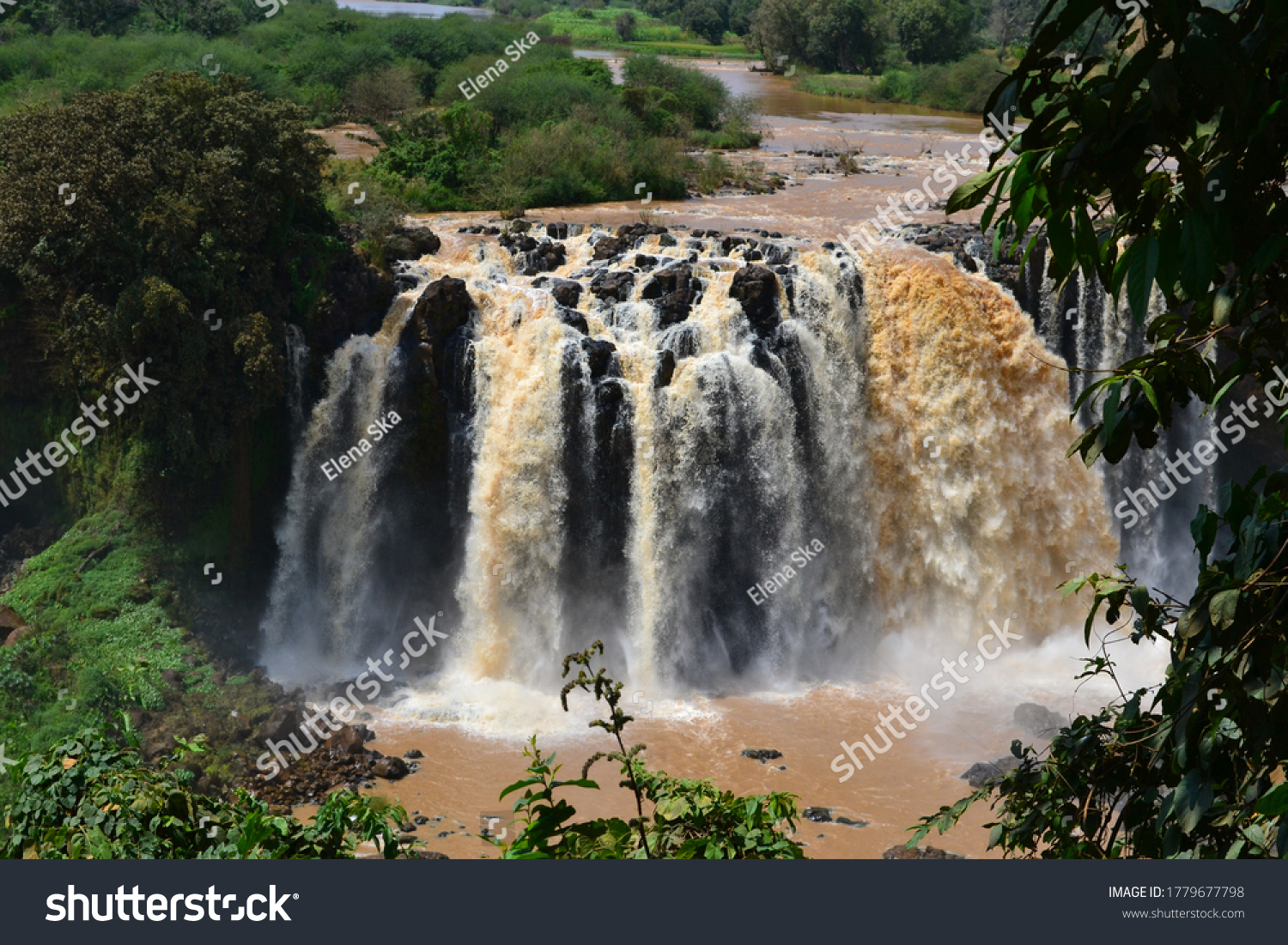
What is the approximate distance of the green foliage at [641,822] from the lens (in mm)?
2857

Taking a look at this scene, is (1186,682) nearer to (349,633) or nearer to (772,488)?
(772,488)

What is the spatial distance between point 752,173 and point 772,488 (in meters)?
9.74

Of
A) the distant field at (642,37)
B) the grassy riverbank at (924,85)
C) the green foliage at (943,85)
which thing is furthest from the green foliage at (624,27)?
the green foliage at (943,85)

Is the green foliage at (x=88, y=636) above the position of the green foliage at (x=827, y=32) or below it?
below

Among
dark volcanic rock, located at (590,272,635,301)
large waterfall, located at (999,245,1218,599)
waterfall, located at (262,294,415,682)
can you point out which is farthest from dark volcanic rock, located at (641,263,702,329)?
large waterfall, located at (999,245,1218,599)

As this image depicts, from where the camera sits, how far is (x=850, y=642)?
658 inches

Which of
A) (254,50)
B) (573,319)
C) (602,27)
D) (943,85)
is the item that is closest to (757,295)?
(573,319)

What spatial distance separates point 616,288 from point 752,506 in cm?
350

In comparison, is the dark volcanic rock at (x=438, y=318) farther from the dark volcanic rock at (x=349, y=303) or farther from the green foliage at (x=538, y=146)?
the green foliage at (x=538, y=146)

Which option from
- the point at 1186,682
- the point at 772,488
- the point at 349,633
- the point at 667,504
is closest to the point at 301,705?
the point at 349,633

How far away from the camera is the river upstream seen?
52.1ft

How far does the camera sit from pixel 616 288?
53.8ft

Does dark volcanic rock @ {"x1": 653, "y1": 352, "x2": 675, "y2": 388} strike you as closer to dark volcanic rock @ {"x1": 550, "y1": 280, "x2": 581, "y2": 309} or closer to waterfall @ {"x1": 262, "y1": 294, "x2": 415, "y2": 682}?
dark volcanic rock @ {"x1": 550, "y1": 280, "x2": 581, "y2": 309}

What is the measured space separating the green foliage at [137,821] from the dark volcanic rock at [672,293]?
1215 centimetres
